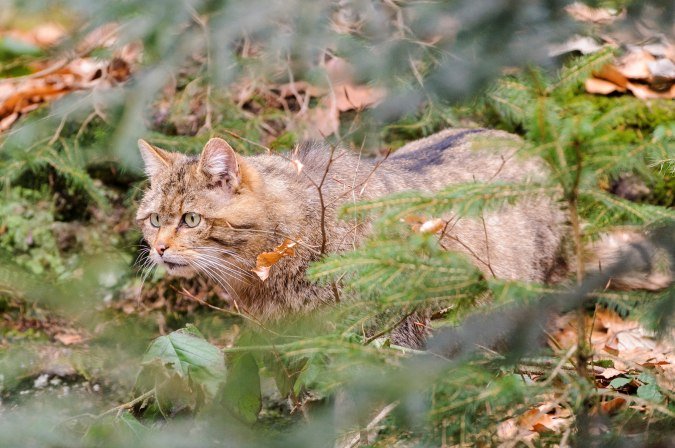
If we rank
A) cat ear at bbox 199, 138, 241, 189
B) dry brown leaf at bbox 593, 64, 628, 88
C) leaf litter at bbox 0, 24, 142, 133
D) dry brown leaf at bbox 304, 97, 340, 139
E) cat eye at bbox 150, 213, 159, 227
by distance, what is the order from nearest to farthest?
cat ear at bbox 199, 138, 241, 189, cat eye at bbox 150, 213, 159, 227, dry brown leaf at bbox 304, 97, 340, 139, dry brown leaf at bbox 593, 64, 628, 88, leaf litter at bbox 0, 24, 142, 133

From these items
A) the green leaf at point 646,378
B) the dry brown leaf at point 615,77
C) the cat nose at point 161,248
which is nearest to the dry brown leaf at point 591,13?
the green leaf at point 646,378

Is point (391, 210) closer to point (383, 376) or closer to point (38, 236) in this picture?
point (383, 376)

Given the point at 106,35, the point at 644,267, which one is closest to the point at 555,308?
the point at 644,267

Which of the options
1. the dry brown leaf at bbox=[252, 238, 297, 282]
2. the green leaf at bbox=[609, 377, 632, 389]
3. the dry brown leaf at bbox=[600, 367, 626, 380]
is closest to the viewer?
the green leaf at bbox=[609, 377, 632, 389]

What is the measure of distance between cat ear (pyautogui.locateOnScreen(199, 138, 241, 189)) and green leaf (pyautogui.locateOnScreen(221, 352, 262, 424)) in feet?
2.80

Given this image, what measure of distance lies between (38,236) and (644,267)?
4.18 metres

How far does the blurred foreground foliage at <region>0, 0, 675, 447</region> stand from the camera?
180cm

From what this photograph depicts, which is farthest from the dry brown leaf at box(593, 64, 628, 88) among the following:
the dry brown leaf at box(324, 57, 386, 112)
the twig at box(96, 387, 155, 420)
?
the twig at box(96, 387, 155, 420)

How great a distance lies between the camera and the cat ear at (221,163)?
11.1 feet

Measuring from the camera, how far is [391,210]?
6.41 feet

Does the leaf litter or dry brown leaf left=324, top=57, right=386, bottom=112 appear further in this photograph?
the leaf litter

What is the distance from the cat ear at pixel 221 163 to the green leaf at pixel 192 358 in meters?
0.99

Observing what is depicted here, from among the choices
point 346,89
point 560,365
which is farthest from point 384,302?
point 346,89

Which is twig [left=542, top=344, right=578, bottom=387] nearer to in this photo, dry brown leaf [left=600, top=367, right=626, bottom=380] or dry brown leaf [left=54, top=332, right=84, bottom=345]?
dry brown leaf [left=600, top=367, right=626, bottom=380]
